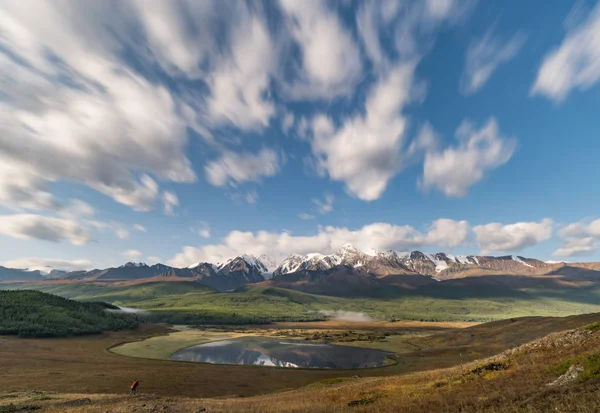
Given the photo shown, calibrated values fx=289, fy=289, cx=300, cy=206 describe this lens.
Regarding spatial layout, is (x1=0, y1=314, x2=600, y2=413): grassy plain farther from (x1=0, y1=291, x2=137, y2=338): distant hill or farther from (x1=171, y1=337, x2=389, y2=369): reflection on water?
(x1=0, y1=291, x2=137, y2=338): distant hill

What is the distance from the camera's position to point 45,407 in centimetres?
3288

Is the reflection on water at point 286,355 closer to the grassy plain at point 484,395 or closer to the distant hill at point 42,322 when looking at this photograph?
the grassy plain at point 484,395

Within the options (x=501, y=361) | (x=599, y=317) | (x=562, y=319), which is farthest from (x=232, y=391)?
(x=562, y=319)

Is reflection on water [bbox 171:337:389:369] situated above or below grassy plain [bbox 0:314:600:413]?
below

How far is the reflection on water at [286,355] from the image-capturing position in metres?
113

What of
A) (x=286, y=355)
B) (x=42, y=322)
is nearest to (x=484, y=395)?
(x=286, y=355)

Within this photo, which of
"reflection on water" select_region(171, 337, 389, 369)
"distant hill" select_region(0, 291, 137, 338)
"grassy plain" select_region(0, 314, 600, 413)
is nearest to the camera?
"grassy plain" select_region(0, 314, 600, 413)

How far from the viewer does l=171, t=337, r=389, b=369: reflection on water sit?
112688 mm

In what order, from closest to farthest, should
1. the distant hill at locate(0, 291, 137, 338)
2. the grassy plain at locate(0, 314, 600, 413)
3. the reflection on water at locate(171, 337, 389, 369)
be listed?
the grassy plain at locate(0, 314, 600, 413), the reflection on water at locate(171, 337, 389, 369), the distant hill at locate(0, 291, 137, 338)

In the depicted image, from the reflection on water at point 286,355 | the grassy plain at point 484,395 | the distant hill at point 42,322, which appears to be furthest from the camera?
the distant hill at point 42,322

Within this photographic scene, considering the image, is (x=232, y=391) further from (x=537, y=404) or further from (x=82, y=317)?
(x=82, y=317)

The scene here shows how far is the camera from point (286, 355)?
434 ft

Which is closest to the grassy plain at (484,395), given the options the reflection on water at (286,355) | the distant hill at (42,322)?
the reflection on water at (286,355)

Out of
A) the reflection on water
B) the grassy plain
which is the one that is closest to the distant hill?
the reflection on water
